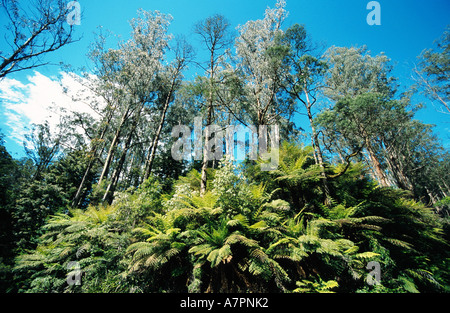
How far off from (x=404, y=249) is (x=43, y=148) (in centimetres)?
3232

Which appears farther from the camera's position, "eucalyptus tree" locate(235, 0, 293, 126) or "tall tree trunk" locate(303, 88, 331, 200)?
"eucalyptus tree" locate(235, 0, 293, 126)

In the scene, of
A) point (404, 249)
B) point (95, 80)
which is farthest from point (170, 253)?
point (95, 80)

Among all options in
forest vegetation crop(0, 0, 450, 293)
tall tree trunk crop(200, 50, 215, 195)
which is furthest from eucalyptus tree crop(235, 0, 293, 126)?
tall tree trunk crop(200, 50, 215, 195)

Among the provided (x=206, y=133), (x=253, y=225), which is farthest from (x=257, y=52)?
(x=253, y=225)

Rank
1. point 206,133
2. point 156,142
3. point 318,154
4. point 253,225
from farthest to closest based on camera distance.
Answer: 1. point 156,142
2. point 206,133
3. point 318,154
4. point 253,225

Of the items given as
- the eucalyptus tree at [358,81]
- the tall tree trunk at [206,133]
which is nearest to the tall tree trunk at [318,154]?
the tall tree trunk at [206,133]

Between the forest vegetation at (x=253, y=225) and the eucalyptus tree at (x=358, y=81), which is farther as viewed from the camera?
the eucalyptus tree at (x=358, y=81)

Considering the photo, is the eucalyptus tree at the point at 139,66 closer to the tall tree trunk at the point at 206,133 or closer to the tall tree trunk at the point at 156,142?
the tall tree trunk at the point at 156,142

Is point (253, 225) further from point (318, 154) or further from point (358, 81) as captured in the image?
point (358, 81)

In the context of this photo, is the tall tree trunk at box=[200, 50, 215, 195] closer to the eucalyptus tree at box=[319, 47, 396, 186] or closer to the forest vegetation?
the forest vegetation

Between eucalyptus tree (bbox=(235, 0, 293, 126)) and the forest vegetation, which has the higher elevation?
eucalyptus tree (bbox=(235, 0, 293, 126))

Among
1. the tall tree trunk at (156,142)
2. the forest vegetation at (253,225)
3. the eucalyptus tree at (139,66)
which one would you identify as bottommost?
the forest vegetation at (253,225)

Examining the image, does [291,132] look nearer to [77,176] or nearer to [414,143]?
[414,143]

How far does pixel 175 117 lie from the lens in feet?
63.4
